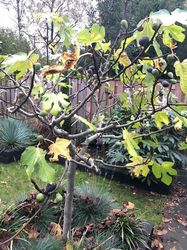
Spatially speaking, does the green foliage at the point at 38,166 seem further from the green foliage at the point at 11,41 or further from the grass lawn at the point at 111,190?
the green foliage at the point at 11,41

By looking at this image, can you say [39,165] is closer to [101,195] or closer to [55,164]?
[101,195]

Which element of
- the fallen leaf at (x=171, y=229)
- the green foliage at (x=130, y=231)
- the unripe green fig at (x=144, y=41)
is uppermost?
the unripe green fig at (x=144, y=41)

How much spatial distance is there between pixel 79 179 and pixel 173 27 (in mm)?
3901

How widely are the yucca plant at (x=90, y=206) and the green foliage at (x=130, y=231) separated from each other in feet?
0.83

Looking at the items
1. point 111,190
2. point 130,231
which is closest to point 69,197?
point 130,231

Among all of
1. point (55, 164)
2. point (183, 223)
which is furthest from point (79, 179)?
point (183, 223)

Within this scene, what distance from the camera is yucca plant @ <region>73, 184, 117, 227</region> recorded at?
9.37 ft

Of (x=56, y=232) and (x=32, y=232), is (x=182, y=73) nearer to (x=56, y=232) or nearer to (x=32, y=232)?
(x=56, y=232)

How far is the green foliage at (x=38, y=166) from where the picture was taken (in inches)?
48.6

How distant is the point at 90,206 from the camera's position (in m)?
2.91

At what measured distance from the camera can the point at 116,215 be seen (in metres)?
2.76

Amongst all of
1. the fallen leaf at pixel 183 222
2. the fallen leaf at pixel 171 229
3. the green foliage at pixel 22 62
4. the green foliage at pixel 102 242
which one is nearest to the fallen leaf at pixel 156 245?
the green foliage at pixel 102 242

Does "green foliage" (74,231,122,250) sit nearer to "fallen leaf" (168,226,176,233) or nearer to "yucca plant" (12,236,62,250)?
"yucca plant" (12,236,62,250)

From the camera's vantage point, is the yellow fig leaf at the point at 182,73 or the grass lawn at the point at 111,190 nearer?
the yellow fig leaf at the point at 182,73
